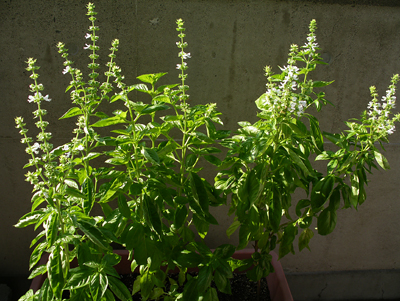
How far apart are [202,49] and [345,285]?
7.48 ft

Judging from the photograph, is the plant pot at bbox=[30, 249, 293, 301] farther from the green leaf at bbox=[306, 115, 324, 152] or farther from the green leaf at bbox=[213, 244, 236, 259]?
the green leaf at bbox=[306, 115, 324, 152]

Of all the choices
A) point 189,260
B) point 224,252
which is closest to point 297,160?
point 224,252

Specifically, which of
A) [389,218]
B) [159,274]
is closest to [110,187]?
[159,274]

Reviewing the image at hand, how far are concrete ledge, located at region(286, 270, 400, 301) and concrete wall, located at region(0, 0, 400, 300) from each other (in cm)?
108

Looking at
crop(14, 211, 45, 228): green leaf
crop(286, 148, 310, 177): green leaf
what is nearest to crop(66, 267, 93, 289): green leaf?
crop(14, 211, 45, 228): green leaf

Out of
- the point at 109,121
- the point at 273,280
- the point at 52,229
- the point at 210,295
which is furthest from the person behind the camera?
the point at 273,280

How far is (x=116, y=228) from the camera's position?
5.03 ft

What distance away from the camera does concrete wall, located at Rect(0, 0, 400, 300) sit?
80.1 inches

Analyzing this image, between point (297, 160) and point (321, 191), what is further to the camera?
point (321, 191)

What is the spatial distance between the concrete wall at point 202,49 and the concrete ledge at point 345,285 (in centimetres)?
108

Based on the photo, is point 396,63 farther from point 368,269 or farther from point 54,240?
point 54,240

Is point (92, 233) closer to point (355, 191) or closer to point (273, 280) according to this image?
point (355, 191)

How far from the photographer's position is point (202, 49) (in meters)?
2.16

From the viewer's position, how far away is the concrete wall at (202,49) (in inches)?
80.1
